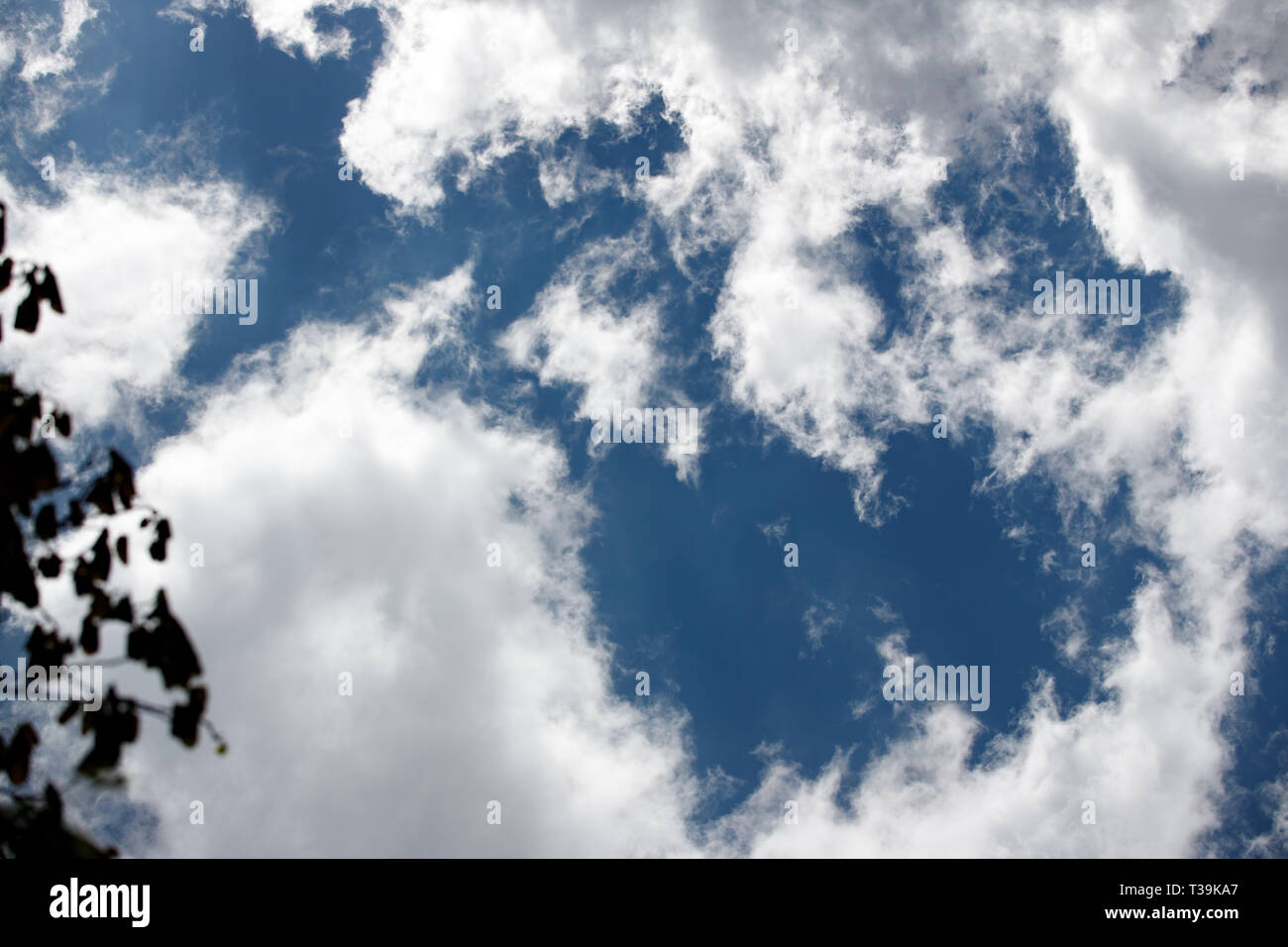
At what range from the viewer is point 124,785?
589cm

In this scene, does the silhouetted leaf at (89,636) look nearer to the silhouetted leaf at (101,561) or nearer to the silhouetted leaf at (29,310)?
the silhouetted leaf at (101,561)

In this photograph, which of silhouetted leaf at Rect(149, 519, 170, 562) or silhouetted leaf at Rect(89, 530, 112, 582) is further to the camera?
silhouetted leaf at Rect(149, 519, 170, 562)

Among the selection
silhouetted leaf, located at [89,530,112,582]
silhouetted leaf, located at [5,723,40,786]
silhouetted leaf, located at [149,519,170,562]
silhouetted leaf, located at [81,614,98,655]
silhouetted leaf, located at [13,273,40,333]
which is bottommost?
silhouetted leaf, located at [5,723,40,786]

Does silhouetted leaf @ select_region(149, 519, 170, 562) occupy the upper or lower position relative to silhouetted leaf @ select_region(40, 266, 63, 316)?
lower

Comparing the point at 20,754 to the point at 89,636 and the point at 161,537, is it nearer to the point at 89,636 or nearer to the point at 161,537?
the point at 89,636

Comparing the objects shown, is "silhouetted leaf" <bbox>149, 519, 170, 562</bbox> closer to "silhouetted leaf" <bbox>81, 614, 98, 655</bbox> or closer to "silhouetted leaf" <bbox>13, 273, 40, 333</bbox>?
"silhouetted leaf" <bbox>81, 614, 98, 655</bbox>

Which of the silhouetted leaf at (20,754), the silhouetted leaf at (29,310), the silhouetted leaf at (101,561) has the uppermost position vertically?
the silhouetted leaf at (29,310)

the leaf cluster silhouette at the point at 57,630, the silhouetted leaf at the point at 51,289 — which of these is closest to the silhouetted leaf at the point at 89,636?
the leaf cluster silhouette at the point at 57,630

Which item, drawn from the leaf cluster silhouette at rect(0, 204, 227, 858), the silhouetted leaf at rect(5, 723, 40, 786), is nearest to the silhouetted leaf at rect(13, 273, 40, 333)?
the leaf cluster silhouette at rect(0, 204, 227, 858)
